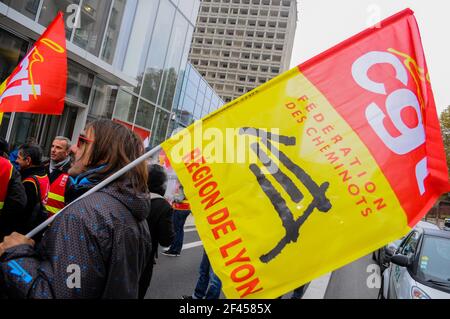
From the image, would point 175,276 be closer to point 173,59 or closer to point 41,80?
point 41,80

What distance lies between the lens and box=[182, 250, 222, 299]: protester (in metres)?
Result: 4.41

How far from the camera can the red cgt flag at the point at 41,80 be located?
3.59 meters

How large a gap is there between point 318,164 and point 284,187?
0.22 m

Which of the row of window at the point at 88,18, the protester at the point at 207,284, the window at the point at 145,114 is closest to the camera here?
the protester at the point at 207,284

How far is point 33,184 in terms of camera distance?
11.6 ft

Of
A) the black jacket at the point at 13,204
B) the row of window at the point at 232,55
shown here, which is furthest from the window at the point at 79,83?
the row of window at the point at 232,55

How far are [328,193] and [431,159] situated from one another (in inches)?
22.5

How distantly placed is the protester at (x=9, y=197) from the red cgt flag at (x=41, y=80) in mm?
798

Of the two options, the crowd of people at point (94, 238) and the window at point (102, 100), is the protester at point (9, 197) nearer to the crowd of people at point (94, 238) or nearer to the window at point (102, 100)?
the crowd of people at point (94, 238)

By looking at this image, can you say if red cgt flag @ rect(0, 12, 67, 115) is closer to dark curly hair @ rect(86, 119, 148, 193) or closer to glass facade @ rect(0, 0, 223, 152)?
dark curly hair @ rect(86, 119, 148, 193)

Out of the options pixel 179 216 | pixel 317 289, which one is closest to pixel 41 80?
pixel 179 216

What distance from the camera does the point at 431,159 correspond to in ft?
6.12

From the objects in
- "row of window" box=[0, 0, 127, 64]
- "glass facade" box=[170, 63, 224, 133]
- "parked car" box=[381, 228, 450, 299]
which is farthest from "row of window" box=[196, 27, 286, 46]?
"parked car" box=[381, 228, 450, 299]
